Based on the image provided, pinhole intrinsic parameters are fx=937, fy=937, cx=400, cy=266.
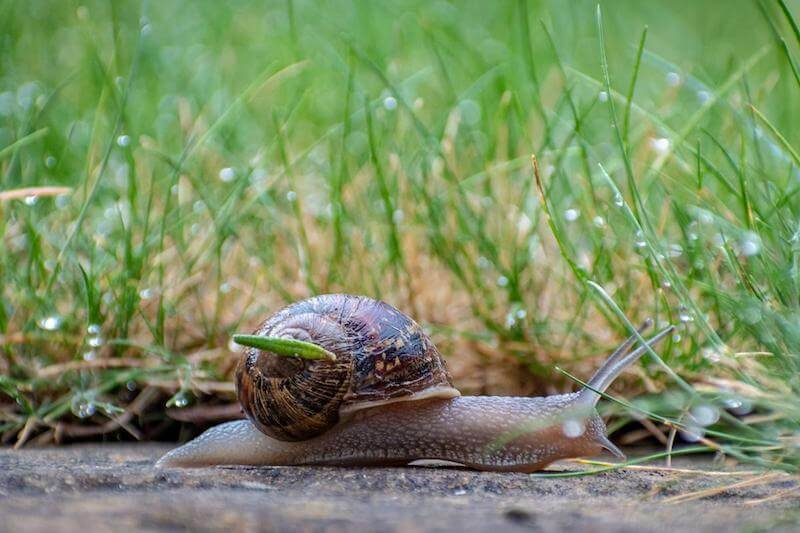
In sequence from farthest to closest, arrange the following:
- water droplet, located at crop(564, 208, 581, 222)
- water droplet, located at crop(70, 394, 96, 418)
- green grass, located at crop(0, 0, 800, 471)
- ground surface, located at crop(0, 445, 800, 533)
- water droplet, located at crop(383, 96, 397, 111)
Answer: water droplet, located at crop(383, 96, 397, 111), water droplet, located at crop(564, 208, 581, 222), water droplet, located at crop(70, 394, 96, 418), green grass, located at crop(0, 0, 800, 471), ground surface, located at crop(0, 445, 800, 533)

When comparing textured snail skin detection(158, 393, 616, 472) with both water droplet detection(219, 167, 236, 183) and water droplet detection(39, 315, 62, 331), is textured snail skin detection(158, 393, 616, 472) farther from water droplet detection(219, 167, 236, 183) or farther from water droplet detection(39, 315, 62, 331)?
water droplet detection(219, 167, 236, 183)

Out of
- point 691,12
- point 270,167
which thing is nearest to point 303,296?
point 270,167

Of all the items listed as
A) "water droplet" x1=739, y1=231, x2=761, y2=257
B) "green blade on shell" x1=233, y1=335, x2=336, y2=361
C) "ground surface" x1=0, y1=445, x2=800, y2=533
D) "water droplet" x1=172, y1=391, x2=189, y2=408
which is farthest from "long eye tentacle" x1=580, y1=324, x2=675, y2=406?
"water droplet" x1=172, y1=391, x2=189, y2=408

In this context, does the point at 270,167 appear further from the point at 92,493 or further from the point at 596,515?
the point at 596,515

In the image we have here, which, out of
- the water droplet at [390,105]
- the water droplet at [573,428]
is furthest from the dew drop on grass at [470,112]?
the water droplet at [573,428]

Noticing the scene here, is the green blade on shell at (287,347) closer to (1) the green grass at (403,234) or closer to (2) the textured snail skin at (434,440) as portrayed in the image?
(2) the textured snail skin at (434,440)

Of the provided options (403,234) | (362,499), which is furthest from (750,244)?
(403,234)
